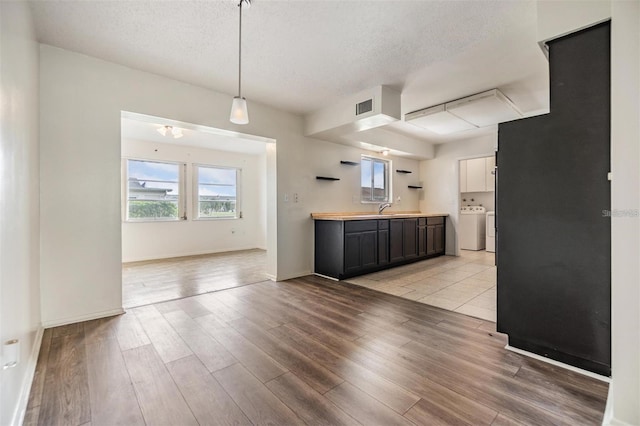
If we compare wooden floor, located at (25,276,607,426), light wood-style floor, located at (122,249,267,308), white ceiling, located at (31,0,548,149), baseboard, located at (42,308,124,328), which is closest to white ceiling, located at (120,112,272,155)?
white ceiling, located at (31,0,548,149)

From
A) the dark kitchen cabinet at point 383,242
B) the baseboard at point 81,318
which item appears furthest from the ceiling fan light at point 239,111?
the dark kitchen cabinet at point 383,242

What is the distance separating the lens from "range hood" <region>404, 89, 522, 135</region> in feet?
11.6

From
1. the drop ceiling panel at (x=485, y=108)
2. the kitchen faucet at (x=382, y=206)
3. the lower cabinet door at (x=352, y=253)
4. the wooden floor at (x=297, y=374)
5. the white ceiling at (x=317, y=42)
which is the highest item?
the white ceiling at (x=317, y=42)

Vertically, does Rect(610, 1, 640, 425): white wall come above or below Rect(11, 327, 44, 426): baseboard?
above

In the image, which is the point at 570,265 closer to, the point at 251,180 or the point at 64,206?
the point at 64,206

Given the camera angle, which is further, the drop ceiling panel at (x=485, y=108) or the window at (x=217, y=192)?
the window at (x=217, y=192)

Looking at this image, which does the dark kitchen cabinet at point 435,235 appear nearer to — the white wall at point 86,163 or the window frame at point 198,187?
the white wall at point 86,163

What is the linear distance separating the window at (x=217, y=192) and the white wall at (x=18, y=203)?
439 cm

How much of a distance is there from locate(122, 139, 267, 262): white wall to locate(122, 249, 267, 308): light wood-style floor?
0.39 m

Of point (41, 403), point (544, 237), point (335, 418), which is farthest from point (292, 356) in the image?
point (544, 237)

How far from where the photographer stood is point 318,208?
15.2 ft

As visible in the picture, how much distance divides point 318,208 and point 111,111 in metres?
2.93

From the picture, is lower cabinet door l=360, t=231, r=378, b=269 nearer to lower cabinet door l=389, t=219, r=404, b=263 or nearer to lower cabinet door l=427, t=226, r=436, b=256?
lower cabinet door l=389, t=219, r=404, b=263

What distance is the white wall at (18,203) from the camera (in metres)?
1.28
